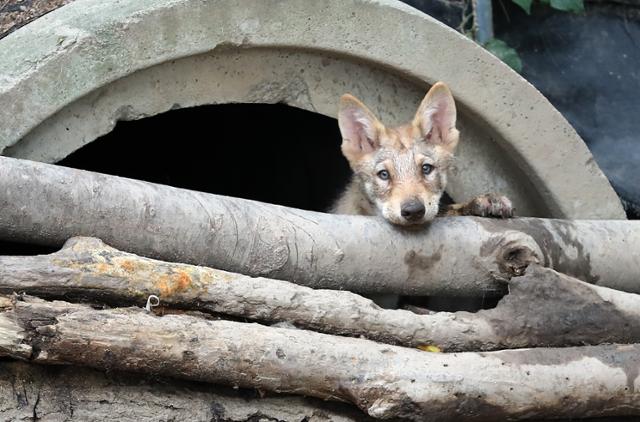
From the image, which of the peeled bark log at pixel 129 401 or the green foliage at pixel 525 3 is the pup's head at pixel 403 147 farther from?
the green foliage at pixel 525 3

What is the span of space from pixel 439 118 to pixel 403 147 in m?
0.23

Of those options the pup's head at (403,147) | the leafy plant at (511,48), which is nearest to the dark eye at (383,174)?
the pup's head at (403,147)

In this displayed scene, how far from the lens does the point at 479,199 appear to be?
507 centimetres

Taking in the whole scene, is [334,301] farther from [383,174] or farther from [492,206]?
[383,174]

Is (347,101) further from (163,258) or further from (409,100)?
(163,258)

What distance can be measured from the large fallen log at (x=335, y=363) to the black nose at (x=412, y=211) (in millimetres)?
777

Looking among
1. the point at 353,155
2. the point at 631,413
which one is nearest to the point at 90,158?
the point at 353,155

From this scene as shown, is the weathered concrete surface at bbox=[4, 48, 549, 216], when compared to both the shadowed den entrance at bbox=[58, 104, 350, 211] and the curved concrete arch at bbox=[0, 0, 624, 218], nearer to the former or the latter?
the curved concrete arch at bbox=[0, 0, 624, 218]

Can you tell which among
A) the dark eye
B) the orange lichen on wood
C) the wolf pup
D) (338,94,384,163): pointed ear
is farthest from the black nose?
the orange lichen on wood

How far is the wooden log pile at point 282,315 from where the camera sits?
3.60 m

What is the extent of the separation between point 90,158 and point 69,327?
351 cm

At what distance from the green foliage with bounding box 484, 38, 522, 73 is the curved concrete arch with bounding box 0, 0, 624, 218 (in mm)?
1149

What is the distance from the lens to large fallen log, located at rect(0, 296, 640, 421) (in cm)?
348

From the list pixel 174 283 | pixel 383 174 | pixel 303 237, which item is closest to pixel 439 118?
pixel 383 174
